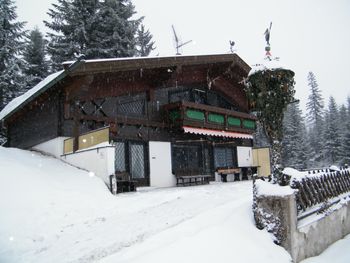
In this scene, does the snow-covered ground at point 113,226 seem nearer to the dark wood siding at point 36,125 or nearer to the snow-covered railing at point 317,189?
the snow-covered railing at point 317,189

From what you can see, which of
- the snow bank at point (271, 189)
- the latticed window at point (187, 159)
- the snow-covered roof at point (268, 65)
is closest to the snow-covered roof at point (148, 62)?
the latticed window at point (187, 159)

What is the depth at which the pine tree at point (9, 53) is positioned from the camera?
2344cm

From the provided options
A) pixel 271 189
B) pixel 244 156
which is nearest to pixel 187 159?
pixel 244 156

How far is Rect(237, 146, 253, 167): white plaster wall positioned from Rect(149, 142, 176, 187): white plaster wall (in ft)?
22.8

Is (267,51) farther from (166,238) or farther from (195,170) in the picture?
(195,170)

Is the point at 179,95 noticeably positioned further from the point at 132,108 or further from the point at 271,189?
the point at 271,189

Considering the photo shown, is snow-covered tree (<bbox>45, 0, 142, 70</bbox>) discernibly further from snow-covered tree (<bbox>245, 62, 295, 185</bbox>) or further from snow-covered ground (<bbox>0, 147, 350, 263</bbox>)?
snow-covered tree (<bbox>245, 62, 295, 185</bbox>)

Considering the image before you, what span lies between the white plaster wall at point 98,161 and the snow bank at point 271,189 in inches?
239

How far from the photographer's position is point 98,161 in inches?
457

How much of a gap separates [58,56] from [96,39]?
3.54m

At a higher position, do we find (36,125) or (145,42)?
(145,42)

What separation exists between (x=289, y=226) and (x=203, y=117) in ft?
39.4

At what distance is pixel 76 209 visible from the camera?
8555mm

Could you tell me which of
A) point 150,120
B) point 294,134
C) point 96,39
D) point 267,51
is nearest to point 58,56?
point 96,39
